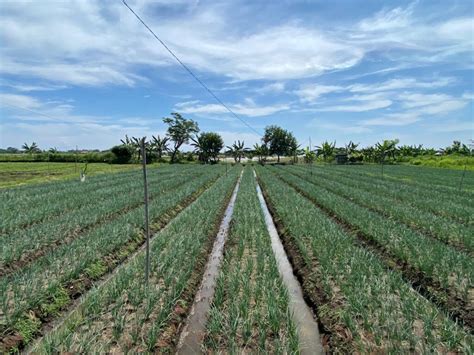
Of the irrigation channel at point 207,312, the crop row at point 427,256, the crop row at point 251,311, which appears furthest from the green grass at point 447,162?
the crop row at point 251,311

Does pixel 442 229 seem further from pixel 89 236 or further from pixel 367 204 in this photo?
pixel 89 236

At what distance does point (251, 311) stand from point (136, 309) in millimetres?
1569

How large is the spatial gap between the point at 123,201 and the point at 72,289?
7198 mm

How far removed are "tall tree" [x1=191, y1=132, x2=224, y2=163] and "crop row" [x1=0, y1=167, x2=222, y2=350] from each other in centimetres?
5095

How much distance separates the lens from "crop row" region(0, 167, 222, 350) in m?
3.85

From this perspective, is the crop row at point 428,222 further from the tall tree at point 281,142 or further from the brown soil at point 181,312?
the tall tree at point 281,142

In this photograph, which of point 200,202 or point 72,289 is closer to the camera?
point 72,289

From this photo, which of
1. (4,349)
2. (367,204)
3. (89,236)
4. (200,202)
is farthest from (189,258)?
(367,204)

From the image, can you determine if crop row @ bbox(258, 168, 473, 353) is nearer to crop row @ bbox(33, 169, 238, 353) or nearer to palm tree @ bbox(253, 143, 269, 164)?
crop row @ bbox(33, 169, 238, 353)

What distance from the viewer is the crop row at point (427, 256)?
14.7 ft

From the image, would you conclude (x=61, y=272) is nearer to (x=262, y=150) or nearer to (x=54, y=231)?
(x=54, y=231)

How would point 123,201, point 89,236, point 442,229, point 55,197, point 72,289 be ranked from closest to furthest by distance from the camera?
1. point 72,289
2. point 89,236
3. point 442,229
4. point 123,201
5. point 55,197

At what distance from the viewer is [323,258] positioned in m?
5.57

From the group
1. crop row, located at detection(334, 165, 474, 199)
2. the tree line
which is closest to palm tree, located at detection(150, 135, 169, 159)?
the tree line
